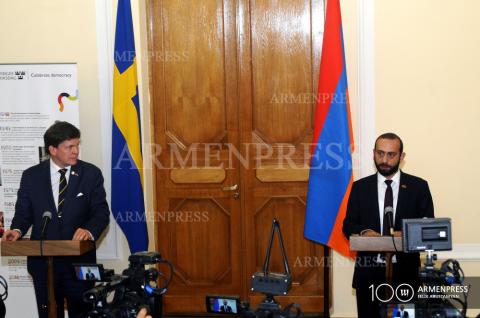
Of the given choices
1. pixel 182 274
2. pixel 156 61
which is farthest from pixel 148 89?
pixel 182 274

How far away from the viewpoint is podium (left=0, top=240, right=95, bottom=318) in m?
3.39

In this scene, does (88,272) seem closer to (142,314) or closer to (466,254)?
(142,314)

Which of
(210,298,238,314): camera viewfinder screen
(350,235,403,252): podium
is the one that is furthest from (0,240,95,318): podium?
(350,235,403,252): podium

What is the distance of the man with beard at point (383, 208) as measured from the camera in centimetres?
360

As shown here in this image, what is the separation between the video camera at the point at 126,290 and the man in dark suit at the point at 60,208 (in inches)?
37.0

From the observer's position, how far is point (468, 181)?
15.3 ft

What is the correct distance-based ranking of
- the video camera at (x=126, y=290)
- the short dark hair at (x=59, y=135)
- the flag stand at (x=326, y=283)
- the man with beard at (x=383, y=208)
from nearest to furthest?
the video camera at (x=126, y=290), the man with beard at (x=383, y=208), the short dark hair at (x=59, y=135), the flag stand at (x=326, y=283)

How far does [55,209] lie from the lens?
3855 millimetres

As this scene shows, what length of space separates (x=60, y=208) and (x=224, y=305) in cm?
189

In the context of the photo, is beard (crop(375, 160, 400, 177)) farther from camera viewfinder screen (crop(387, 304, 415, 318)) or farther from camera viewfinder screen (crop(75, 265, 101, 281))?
camera viewfinder screen (crop(75, 265, 101, 281))

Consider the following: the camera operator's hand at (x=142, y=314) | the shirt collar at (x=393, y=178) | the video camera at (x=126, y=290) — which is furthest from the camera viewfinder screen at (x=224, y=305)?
the shirt collar at (x=393, y=178)

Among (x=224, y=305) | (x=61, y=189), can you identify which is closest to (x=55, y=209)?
(x=61, y=189)

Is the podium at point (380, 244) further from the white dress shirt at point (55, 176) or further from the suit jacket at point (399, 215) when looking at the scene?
the white dress shirt at point (55, 176)

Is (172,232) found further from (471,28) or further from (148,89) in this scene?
(471,28)
